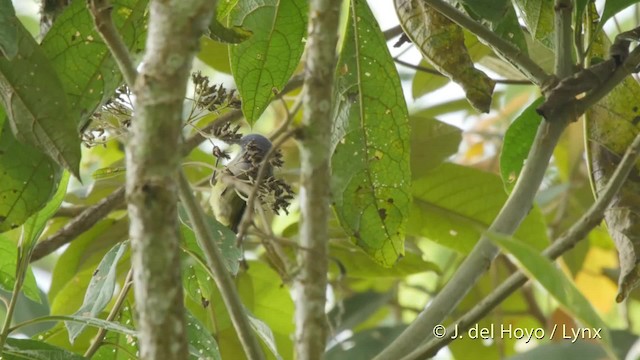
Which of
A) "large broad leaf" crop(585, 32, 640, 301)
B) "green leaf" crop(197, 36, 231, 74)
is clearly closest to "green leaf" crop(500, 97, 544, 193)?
"large broad leaf" crop(585, 32, 640, 301)

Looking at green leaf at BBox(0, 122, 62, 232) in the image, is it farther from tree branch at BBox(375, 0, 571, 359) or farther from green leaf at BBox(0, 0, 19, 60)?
tree branch at BBox(375, 0, 571, 359)

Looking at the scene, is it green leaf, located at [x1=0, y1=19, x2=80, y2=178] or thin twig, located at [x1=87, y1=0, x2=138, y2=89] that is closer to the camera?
thin twig, located at [x1=87, y1=0, x2=138, y2=89]

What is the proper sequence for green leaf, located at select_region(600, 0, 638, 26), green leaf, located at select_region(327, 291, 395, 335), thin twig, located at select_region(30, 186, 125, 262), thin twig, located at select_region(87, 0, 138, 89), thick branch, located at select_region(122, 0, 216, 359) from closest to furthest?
1. thick branch, located at select_region(122, 0, 216, 359)
2. thin twig, located at select_region(87, 0, 138, 89)
3. green leaf, located at select_region(600, 0, 638, 26)
4. thin twig, located at select_region(30, 186, 125, 262)
5. green leaf, located at select_region(327, 291, 395, 335)

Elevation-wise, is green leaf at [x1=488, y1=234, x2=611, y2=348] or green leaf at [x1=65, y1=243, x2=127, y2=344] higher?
green leaf at [x1=65, y1=243, x2=127, y2=344]

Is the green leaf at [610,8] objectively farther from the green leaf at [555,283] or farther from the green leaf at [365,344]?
the green leaf at [365,344]

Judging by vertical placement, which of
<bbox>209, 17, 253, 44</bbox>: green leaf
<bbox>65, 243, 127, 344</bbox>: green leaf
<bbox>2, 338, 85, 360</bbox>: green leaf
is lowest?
<bbox>2, 338, 85, 360</bbox>: green leaf

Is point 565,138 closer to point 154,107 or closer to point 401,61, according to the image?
point 401,61

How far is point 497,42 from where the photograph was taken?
99 cm

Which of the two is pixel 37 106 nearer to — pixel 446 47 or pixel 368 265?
pixel 446 47

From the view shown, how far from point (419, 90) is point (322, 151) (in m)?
1.09

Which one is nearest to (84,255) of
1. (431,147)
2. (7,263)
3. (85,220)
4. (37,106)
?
(85,220)

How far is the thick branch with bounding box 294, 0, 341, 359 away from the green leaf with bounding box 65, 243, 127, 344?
18.8 inches

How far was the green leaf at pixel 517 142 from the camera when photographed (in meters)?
1.13

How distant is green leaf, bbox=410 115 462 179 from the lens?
64.4 inches
